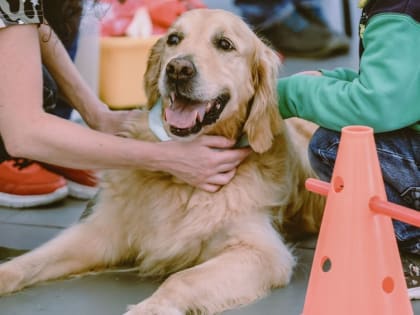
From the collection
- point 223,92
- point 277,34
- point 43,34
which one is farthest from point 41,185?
point 277,34

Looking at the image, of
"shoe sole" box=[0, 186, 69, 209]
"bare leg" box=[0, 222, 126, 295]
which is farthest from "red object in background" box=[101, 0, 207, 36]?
"bare leg" box=[0, 222, 126, 295]

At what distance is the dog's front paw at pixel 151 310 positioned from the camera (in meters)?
1.80

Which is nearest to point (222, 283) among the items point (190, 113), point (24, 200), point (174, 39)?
point (190, 113)

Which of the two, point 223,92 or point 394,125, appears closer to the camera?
point 394,125

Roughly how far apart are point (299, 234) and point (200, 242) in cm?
49

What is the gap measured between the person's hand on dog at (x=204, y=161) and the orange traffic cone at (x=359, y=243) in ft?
1.82

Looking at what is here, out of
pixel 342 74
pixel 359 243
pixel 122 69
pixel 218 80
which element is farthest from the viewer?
pixel 122 69

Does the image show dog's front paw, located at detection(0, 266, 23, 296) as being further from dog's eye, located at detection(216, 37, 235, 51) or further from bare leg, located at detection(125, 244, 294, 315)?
dog's eye, located at detection(216, 37, 235, 51)

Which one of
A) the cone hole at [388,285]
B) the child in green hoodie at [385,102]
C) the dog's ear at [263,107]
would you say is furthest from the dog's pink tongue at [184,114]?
the cone hole at [388,285]

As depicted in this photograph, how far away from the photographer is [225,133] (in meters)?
2.14

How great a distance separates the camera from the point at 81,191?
291cm

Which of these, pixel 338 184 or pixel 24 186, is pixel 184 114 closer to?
pixel 338 184

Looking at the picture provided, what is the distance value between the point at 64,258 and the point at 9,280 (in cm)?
18

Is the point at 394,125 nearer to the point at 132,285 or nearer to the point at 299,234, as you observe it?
the point at 299,234
